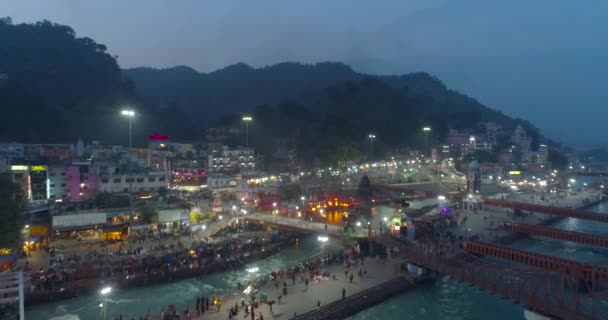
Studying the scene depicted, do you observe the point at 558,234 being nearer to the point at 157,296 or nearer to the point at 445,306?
the point at 445,306

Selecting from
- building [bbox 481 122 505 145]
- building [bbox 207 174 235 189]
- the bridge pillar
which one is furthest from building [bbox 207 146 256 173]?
building [bbox 481 122 505 145]

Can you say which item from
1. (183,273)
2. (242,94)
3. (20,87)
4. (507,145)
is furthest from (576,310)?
(242,94)

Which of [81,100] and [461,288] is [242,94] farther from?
[461,288]

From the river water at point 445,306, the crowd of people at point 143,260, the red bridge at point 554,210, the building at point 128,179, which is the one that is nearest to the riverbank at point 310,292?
the river water at point 445,306

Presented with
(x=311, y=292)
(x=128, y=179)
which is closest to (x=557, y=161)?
(x=128, y=179)

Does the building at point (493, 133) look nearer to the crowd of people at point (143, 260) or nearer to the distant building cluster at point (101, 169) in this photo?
the distant building cluster at point (101, 169)

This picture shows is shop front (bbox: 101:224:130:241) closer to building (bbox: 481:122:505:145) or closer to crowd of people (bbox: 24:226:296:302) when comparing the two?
crowd of people (bbox: 24:226:296:302)
